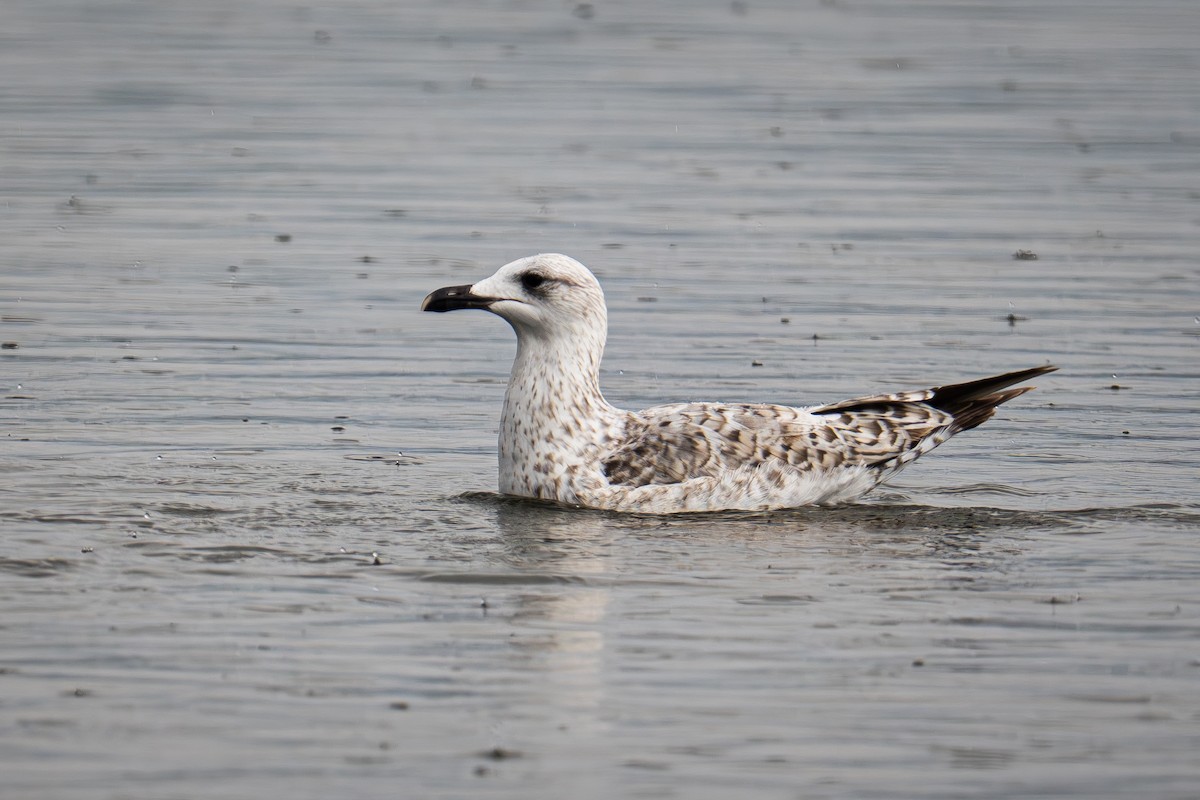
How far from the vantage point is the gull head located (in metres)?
11.4

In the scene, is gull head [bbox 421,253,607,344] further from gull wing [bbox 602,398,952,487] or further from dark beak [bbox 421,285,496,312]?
gull wing [bbox 602,398,952,487]

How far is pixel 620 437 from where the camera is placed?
1150 cm

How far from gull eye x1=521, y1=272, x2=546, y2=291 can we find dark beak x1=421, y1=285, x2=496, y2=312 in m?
0.22

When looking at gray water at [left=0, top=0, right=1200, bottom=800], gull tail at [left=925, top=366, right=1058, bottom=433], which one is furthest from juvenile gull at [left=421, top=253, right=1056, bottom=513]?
gull tail at [left=925, top=366, right=1058, bottom=433]

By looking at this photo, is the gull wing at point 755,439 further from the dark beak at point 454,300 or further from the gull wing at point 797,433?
the dark beak at point 454,300

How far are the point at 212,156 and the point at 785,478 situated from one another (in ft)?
45.6

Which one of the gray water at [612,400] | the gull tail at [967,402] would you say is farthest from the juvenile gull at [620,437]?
the gull tail at [967,402]

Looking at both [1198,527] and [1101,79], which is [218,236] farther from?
[1101,79]

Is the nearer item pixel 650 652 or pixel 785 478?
pixel 650 652

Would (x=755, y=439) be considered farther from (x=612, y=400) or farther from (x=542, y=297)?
(x=612, y=400)

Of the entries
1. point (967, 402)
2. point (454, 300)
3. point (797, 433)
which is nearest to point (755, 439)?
point (797, 433)

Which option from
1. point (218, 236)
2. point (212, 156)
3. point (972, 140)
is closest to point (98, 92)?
point (212, 156)

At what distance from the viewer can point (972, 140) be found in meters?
25.5

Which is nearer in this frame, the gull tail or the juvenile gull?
the juvenile gull
